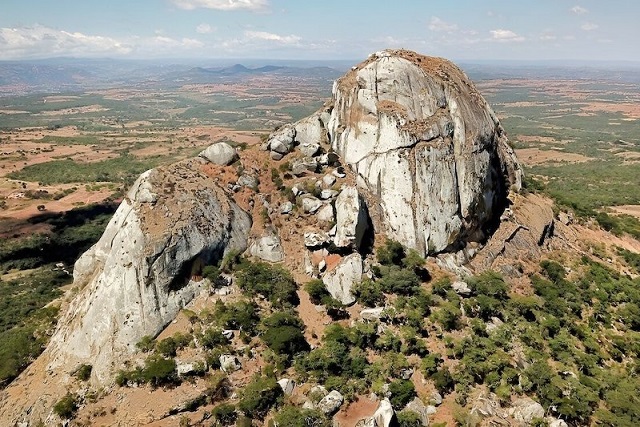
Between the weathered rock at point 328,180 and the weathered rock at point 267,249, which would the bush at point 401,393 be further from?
the weathered rock at point 328,180

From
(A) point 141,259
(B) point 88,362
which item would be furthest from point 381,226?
(B) point 88,362

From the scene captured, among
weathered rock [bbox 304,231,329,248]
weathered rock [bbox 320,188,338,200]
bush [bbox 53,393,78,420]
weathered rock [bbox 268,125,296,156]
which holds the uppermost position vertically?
weathered rock [bbox 268,125,296,156]

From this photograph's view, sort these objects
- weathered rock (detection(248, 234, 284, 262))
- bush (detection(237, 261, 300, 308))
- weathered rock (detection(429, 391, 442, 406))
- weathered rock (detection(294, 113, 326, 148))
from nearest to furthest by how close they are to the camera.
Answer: weathered rock (detection(429, 391, 442, 406)), bush (detection(237, 261, 300, 308)), weathered rock (detection(248, 234, 284, 262)), weathered rock (detection(294, 113, 326, 148))

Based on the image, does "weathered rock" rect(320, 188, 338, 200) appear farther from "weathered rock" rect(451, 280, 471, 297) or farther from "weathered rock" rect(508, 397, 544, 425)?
Result: "weathered rock" rect(508, 397, 544, 425)

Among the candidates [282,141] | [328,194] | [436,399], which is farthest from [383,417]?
[282,141]

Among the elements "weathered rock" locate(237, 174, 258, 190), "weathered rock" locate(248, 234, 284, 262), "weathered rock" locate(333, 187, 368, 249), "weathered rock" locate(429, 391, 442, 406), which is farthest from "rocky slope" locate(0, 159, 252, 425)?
"weathered rock" locate(429, 391, 442, 406)

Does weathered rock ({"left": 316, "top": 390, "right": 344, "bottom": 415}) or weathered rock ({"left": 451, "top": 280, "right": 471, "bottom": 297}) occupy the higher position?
weathered rock ({"left": 451, "top": 280, "right": 471, "bottom": 297})

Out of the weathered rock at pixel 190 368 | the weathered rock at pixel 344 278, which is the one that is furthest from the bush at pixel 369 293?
the weathered rock at pixel 190 368

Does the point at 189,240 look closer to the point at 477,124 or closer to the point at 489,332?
the point at 489,332

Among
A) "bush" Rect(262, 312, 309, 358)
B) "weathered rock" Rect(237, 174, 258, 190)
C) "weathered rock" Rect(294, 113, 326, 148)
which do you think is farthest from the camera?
"weathered rock" Rect(294, 113, 326, 148)
